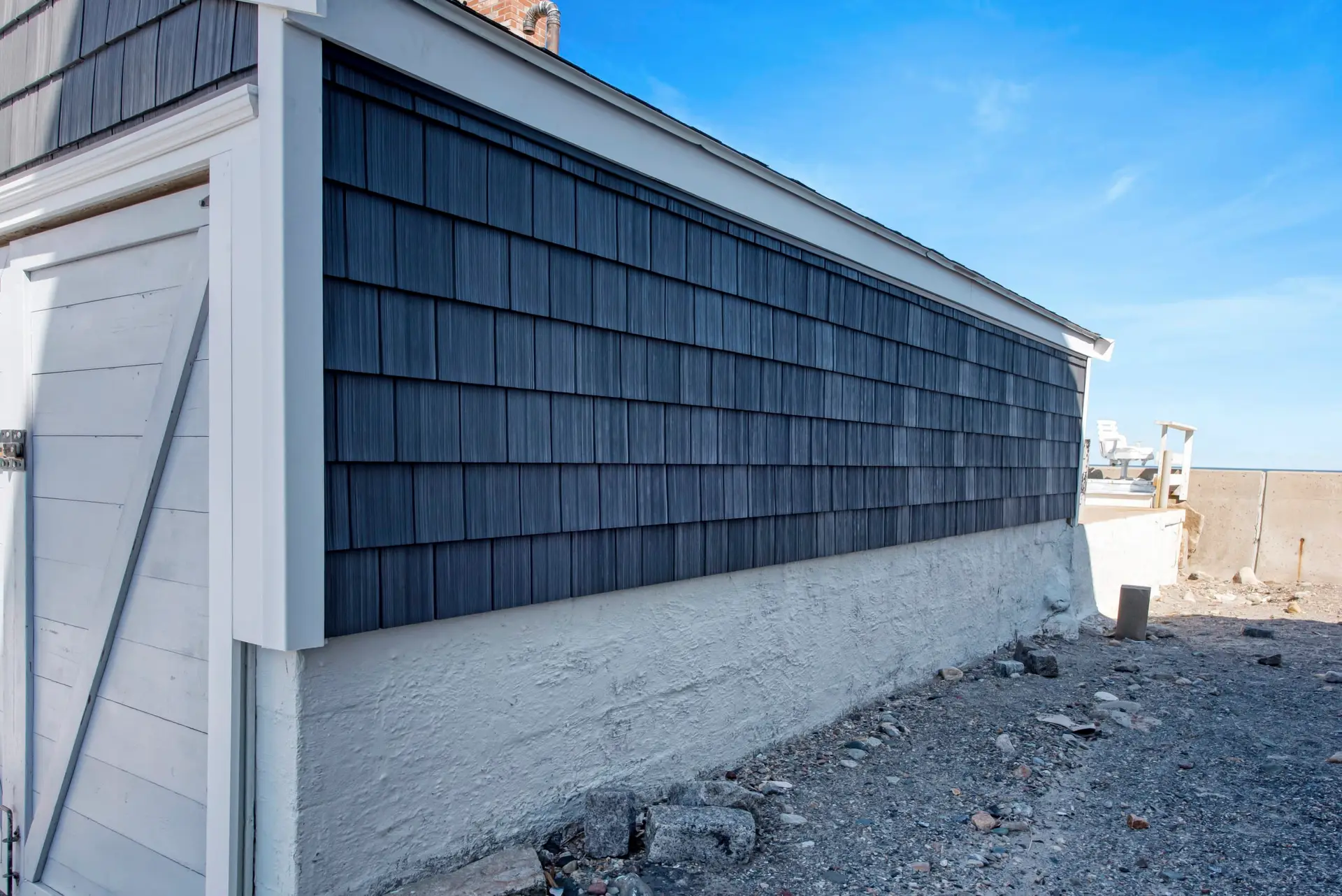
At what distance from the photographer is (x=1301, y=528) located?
494 inches

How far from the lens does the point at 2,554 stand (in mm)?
3045

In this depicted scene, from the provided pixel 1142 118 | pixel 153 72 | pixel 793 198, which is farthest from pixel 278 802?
pixel 1142 118

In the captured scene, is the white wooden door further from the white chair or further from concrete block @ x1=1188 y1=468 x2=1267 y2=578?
the white chair

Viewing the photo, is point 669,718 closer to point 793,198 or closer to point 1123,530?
point 793,198

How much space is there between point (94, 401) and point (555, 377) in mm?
1623

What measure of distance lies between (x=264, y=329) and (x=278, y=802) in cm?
136

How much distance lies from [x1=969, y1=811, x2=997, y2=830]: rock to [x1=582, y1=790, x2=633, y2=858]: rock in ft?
5.30

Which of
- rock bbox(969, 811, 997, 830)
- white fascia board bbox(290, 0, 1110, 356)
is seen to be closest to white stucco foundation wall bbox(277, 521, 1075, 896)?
rock bbox(969, 811, 997, 830)

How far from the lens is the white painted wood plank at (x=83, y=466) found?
260 centimetres

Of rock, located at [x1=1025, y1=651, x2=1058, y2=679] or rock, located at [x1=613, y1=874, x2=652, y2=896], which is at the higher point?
rock, located at [x1=613, y1=874, x2=652, y2=896]

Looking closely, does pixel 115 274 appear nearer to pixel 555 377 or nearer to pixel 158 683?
pixel 158 683

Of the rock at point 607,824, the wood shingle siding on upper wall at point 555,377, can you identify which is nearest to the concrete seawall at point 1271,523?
the wood shingle siding on upper wall at point 555,377

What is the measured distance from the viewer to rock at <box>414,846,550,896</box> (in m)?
2.43

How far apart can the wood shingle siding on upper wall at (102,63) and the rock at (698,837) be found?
2.93 metres
